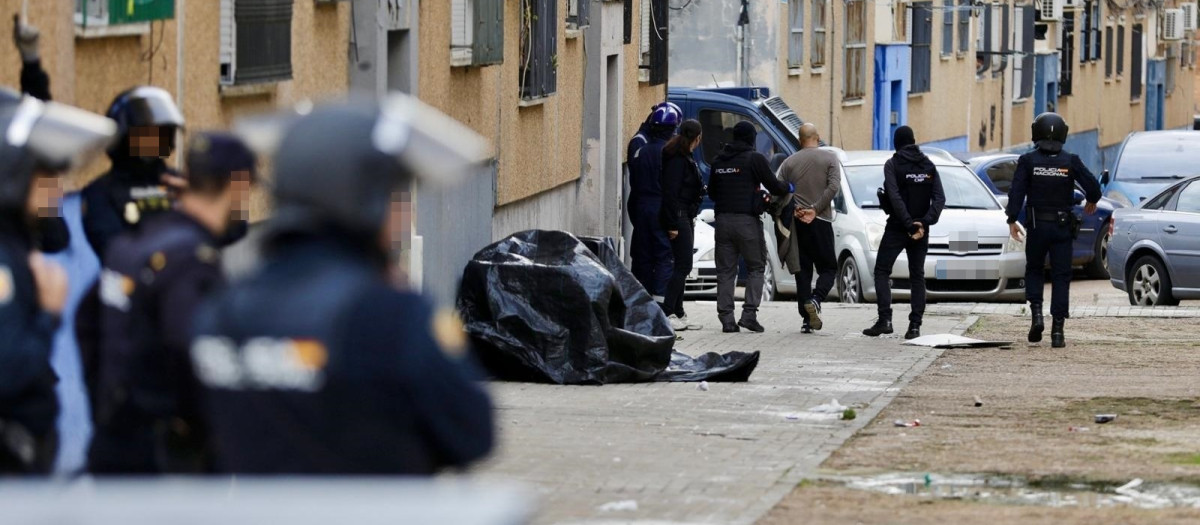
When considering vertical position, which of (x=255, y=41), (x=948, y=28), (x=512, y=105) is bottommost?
(x=512, y=105)

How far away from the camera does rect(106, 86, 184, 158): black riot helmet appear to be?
6430mm

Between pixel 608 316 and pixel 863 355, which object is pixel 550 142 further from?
pixel 608 316

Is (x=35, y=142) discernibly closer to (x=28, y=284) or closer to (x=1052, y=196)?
(x=28, y=284)

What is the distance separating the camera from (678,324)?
17031mm

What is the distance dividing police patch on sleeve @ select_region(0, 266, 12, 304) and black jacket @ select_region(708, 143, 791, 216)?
11782 millimetres

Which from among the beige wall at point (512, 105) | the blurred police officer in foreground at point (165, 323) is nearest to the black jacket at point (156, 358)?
the blurred police officer in foreground at point (165, 323)

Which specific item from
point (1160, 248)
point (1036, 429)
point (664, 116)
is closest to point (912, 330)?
point (664, 116)

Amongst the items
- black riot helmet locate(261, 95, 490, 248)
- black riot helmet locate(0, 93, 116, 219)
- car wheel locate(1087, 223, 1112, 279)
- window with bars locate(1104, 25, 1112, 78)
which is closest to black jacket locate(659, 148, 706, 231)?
car wheel locate(1087, 223, 1112, 279)

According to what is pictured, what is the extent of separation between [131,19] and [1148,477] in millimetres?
5007

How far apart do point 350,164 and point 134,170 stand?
3.20m

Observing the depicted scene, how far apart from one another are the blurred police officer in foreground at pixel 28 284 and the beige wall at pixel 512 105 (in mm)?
10126

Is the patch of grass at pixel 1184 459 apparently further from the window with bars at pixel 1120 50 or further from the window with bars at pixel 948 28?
the window with bars at pixel 1120 50

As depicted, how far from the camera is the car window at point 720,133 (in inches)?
966

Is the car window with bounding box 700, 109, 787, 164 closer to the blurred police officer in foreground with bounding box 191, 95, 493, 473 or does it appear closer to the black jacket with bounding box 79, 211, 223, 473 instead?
the black jacket with bounding box 79, 211, 223, 473
